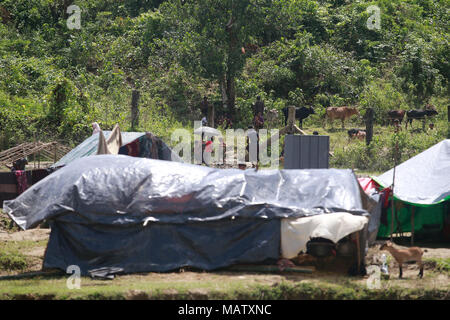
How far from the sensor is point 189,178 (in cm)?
1119

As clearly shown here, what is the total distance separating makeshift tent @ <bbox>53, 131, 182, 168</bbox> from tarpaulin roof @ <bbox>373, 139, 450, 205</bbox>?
5645 millimetres

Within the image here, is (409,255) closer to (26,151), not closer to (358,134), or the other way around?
(358,134)

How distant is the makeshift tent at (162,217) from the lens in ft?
34.8

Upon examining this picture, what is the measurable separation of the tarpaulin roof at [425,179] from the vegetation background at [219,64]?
526cm

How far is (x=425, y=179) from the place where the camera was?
13336 millimetres

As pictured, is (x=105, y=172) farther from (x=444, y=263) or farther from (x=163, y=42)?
(x=163, y=42)

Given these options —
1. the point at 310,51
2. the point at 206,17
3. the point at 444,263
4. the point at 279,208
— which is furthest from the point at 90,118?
the point at 444,263

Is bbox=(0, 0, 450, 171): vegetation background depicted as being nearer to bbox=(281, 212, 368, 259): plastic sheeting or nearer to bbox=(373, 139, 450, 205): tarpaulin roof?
bbox=(373, 139, 450, 205): tarpaulin roof

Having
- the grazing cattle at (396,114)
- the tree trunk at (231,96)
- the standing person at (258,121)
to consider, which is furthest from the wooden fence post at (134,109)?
the grazing cattle at (396,114)

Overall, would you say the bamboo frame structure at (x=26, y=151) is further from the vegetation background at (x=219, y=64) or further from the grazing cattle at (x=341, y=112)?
the grazing cattle at (x=341, y=112)

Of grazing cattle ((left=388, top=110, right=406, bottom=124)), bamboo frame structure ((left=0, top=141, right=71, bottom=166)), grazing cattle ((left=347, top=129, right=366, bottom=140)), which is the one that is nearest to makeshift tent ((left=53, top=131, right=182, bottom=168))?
bamboo frame structure ((left=0, top=141, right=71, bottom=166))

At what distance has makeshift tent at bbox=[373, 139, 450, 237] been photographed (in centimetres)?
1273

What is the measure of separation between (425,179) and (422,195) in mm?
615
